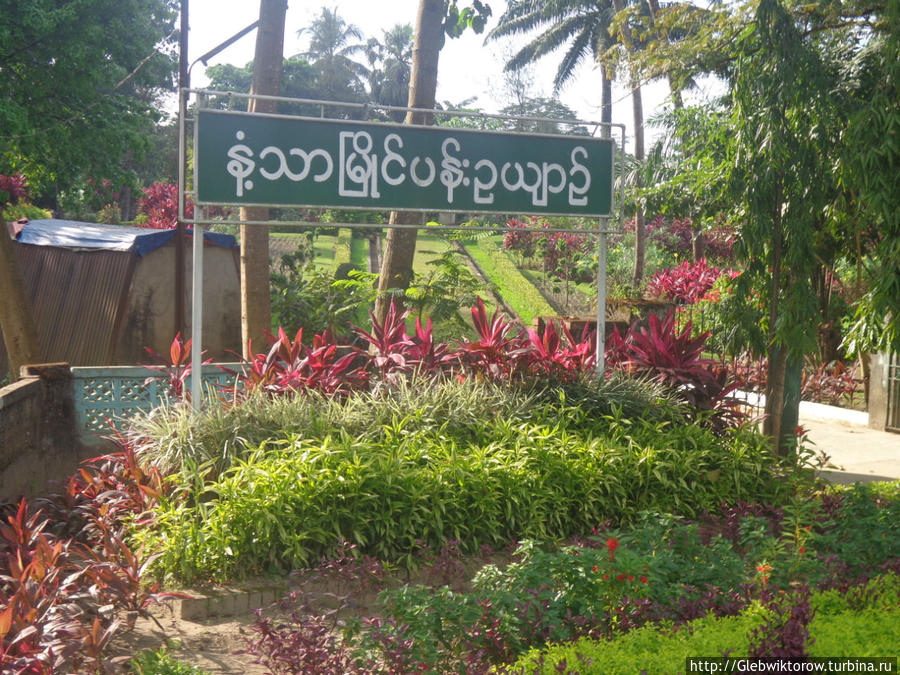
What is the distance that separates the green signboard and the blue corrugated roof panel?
5151 millimetres

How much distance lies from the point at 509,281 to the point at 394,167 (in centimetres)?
1440

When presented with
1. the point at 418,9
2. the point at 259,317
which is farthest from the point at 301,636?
the point at 418,9

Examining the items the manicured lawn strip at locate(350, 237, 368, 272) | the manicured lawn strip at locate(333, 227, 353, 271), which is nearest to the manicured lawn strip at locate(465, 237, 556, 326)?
the manicured lawn strip at locate(350, 237, 368, 272)

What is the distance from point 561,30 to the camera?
33.4 metres

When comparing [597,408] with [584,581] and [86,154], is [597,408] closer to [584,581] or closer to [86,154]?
[584,581]

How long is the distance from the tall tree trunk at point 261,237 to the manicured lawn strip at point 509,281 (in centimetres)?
731

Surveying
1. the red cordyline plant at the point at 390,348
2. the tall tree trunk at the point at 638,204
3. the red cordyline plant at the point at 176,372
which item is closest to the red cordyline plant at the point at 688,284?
the tall tree trunk at the point at 638,204

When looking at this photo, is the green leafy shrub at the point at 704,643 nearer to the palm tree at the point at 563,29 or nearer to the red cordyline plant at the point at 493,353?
the red cordyline plant at the point at 493,353

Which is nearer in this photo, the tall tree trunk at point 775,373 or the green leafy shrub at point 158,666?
the green leafy shrub at point 158,666

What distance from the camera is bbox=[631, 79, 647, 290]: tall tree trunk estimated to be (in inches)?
481

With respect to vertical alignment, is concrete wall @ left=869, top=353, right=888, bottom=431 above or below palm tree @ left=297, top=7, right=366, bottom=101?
below

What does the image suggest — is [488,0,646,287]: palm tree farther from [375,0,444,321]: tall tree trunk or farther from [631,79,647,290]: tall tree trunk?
[375,0,444,321]: tall tree trunk

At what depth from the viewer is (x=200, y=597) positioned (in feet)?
14.0

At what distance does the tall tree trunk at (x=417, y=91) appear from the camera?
383 inches
